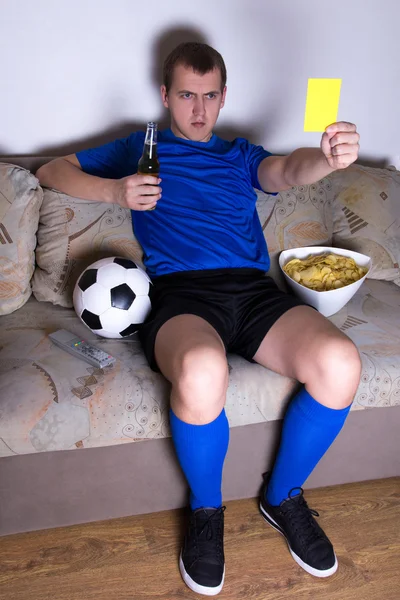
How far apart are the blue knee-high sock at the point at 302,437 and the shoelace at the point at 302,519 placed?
0.12 feet

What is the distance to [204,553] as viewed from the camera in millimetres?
1354

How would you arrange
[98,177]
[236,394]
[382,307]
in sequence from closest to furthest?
[236,394], [98,177], [382,307]

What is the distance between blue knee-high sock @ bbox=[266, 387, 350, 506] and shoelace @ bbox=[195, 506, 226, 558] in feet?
0.61

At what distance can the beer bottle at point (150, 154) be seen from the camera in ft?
4.41

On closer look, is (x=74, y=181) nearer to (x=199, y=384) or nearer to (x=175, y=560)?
(x=199, y=384)

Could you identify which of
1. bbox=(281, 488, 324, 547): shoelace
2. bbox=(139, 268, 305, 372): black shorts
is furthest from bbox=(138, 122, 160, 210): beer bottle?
bbox=(281, 488, 324, 547): shoelace

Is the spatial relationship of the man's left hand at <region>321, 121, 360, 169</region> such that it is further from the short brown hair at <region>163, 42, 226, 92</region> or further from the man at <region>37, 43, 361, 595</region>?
the short brown hair at <region>163, 42, 226, 92</region>

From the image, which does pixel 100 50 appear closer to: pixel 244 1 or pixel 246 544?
pixel 244 1

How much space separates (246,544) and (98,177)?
44.1 inches

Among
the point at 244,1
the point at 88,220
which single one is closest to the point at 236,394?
the point at 88,220

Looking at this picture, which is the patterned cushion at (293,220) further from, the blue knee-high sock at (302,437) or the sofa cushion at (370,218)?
the blue knee-high sock at (302,437)

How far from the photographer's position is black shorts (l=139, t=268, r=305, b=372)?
1467mm

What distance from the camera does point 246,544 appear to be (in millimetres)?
1467

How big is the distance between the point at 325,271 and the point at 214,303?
1.28ft
